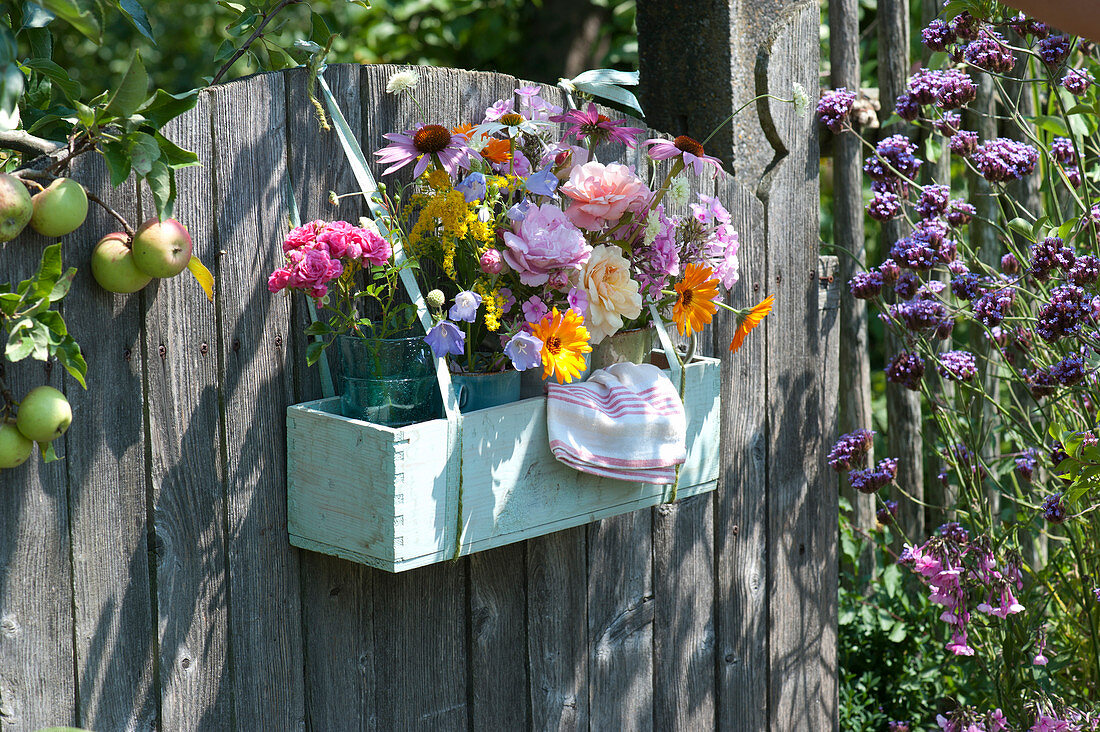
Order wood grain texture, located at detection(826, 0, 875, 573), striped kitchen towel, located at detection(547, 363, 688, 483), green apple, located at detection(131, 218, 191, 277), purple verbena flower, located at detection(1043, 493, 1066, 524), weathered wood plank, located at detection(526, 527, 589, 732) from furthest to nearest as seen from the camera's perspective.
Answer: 1. wood grain texture, located at detection(826, 0, 875, 573)
2. purple verbena flower, located at detection(1043, 493, 1066, 524)
3. weathered wood plank, located at detection(526, 527, 589, 732)
4. striped kitchen towel, located at detection(547, 363, 688, 483)
5. green apple, located at detection(131, 218, 191, 277)

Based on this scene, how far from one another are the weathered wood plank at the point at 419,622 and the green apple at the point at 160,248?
0.38 metres

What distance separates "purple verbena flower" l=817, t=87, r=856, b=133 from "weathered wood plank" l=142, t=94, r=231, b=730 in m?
1.25

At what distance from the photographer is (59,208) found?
48.0 inches

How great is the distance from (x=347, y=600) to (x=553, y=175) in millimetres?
732

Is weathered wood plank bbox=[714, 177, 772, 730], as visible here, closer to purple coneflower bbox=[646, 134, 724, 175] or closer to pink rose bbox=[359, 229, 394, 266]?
purple coneflower bbox=[646, 134, 724, 175]

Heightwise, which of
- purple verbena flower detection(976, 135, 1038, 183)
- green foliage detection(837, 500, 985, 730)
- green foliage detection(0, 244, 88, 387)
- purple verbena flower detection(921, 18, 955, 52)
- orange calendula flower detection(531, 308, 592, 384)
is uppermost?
purple verbena flower detection(921, 18, 955, 52)

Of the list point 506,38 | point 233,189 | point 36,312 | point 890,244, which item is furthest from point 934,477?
point 506,38

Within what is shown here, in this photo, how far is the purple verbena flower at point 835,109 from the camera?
82.0 inches

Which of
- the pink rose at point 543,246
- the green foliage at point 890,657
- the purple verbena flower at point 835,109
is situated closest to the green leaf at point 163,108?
the pink rose at point 543,246

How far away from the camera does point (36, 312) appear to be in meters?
1.20

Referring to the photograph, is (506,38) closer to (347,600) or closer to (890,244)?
(890,244)

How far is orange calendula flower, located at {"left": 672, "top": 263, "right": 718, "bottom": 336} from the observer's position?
1.59 metres

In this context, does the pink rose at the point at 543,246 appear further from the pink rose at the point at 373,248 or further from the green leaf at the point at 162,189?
the green leaf at the point at 162,189

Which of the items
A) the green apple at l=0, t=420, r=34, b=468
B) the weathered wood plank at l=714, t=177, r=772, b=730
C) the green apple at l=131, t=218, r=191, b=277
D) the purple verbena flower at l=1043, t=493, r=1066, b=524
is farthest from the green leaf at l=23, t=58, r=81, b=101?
the purple verbena flower at l=1043, t=493, r=1066, b=524
